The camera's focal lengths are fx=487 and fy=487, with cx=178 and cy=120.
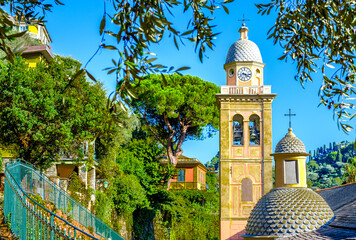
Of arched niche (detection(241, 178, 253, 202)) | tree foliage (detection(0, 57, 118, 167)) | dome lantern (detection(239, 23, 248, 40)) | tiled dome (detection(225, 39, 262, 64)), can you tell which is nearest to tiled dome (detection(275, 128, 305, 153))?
tree foliage (detection(0, 57, 118, 167))

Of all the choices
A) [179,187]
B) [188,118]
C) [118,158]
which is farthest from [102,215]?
[179,187]

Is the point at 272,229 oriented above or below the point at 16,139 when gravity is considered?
below

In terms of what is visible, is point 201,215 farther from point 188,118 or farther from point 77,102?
point 77,102

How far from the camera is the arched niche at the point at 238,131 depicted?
3078cm

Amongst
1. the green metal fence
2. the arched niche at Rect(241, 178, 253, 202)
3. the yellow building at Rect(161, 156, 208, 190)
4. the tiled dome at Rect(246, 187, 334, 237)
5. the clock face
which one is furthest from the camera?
the yellow building at Rect(161, 156, 208, 190)

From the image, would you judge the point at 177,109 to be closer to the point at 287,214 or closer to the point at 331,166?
the point at 287,214

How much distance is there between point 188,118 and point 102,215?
16.6 meters

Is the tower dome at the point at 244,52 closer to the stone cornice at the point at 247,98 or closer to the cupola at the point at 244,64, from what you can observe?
the cupola at the point at 244,64

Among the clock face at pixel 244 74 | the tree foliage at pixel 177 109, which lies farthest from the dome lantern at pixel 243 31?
the tree foliage at pixel 177 109

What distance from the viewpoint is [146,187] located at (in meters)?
34.7

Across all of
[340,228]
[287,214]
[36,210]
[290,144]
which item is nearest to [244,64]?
[290,144]

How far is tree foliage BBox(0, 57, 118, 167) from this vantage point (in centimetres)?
1839

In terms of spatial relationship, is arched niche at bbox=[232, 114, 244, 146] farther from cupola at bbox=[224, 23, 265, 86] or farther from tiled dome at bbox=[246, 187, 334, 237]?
tiled dome at bbox=[246, 187, 334, 237]

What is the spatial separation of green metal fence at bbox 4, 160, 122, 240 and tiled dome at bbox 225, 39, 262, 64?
47.8 feet
